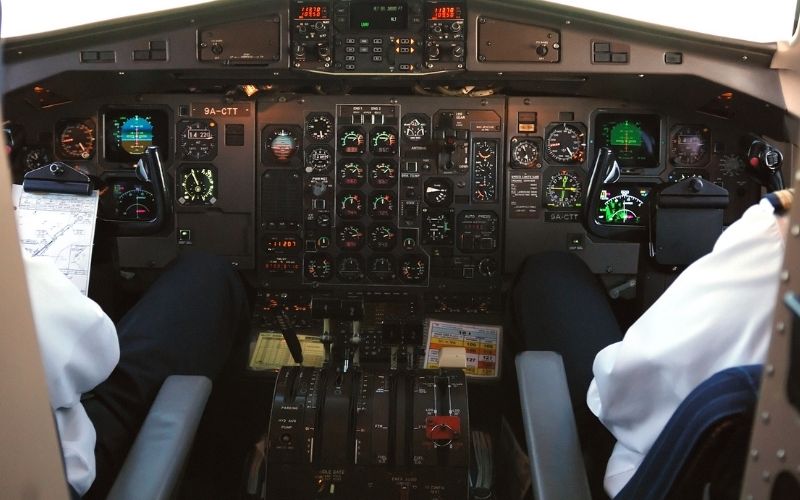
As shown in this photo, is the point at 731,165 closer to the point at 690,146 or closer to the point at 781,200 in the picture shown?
the point at 690,146

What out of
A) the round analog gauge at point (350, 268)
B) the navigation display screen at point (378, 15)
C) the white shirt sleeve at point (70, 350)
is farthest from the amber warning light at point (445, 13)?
the white shirt sleeve at point (70, 350)

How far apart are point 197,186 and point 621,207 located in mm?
→ 1753

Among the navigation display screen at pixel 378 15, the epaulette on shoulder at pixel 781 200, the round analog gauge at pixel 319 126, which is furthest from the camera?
the round analog gauge at pixel 319 126

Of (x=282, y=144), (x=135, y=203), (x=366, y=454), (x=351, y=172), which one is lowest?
(x=366, y=454)

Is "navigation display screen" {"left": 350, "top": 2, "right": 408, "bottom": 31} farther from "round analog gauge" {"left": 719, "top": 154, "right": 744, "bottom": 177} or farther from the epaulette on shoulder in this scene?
the epaulette on shoulder

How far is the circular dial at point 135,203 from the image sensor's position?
3332mm

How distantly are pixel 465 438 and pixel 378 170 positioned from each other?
144 cm

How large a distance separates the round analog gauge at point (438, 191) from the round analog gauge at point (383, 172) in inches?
5.6

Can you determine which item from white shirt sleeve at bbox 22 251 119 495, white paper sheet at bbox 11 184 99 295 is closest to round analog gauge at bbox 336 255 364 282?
white paper sheet at bbox 11 184 99 295

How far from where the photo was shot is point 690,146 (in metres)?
3.29

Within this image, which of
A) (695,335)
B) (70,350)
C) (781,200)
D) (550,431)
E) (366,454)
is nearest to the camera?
(781,200)

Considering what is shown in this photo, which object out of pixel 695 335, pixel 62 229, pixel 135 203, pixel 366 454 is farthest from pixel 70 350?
pixel 135 203

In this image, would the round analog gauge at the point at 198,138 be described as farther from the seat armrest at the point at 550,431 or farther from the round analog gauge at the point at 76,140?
the seat armrest at the point at 550,431

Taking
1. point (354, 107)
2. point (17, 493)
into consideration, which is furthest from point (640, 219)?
point (17, 493)
